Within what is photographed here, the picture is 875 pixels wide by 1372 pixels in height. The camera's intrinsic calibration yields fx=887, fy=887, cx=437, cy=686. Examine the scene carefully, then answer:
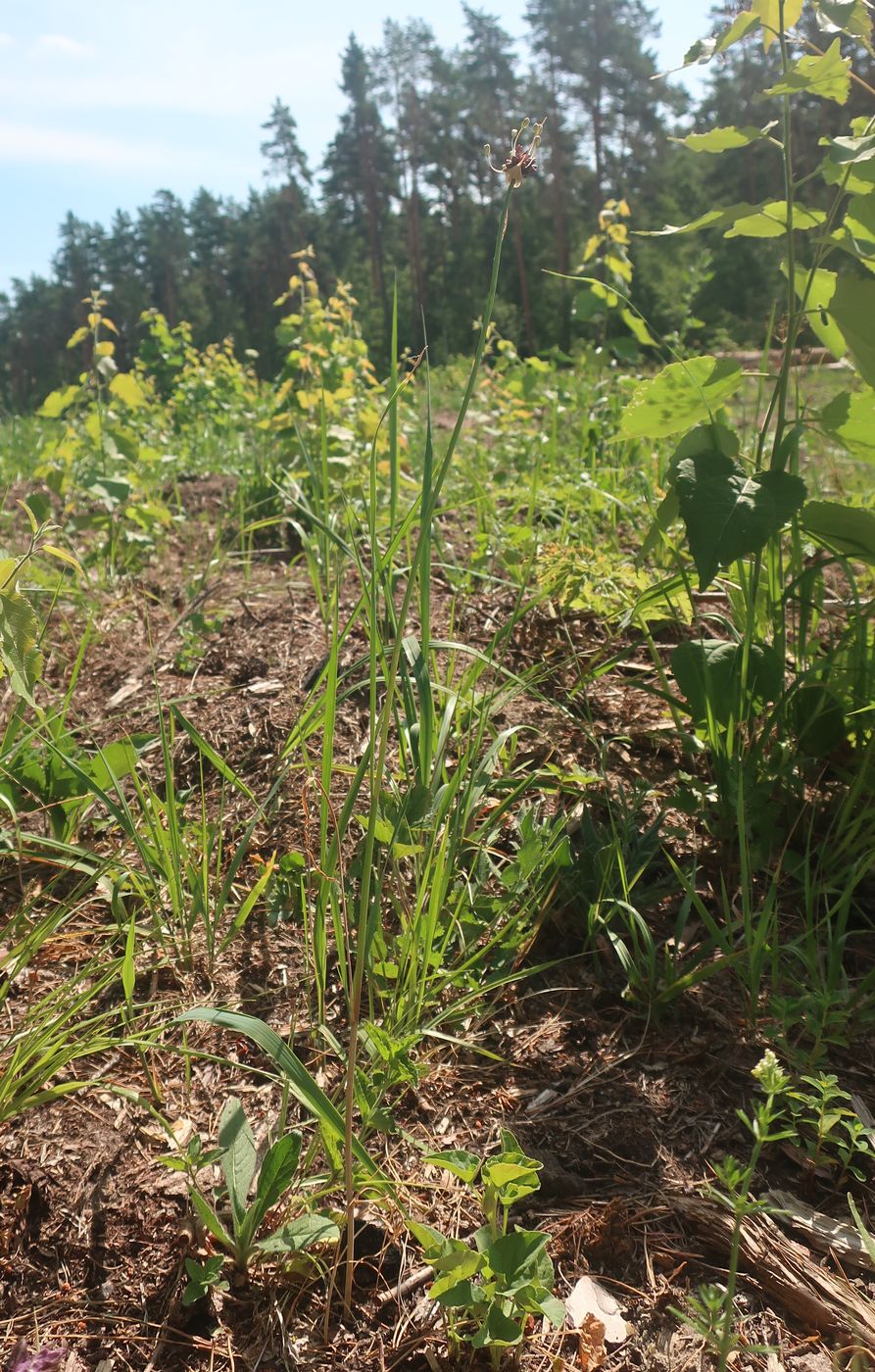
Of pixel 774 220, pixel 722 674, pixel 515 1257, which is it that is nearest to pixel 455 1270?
pixel 515 1257

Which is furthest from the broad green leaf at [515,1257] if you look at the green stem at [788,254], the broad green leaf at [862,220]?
the broad green leaf at [862,220]

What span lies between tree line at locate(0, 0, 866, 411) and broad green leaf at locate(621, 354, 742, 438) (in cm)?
1880

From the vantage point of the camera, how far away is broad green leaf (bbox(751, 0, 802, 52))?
141cm

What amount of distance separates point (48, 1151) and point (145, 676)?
1286 mm

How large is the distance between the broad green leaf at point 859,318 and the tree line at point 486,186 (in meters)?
18.9

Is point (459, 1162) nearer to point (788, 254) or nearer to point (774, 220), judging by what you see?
point (788, 254)

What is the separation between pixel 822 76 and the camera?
1372mm

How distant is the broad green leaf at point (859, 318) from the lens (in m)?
1.36

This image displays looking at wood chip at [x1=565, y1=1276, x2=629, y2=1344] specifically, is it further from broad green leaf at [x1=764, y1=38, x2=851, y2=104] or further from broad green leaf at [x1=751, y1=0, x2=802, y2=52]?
broad green leaf at [x1=751, y1=0, x2=802, y2=52]

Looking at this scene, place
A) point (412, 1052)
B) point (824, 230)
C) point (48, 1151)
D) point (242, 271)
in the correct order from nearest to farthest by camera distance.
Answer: point (48, 1151) → point (412, 1052) → point (824, 230) → point (242, 271)

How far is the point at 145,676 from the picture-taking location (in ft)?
7.43

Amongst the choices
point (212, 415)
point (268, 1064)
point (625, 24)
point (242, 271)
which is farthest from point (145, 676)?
point (242, 271)

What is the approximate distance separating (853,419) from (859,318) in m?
0.20

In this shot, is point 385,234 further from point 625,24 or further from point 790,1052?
point 790,1052
